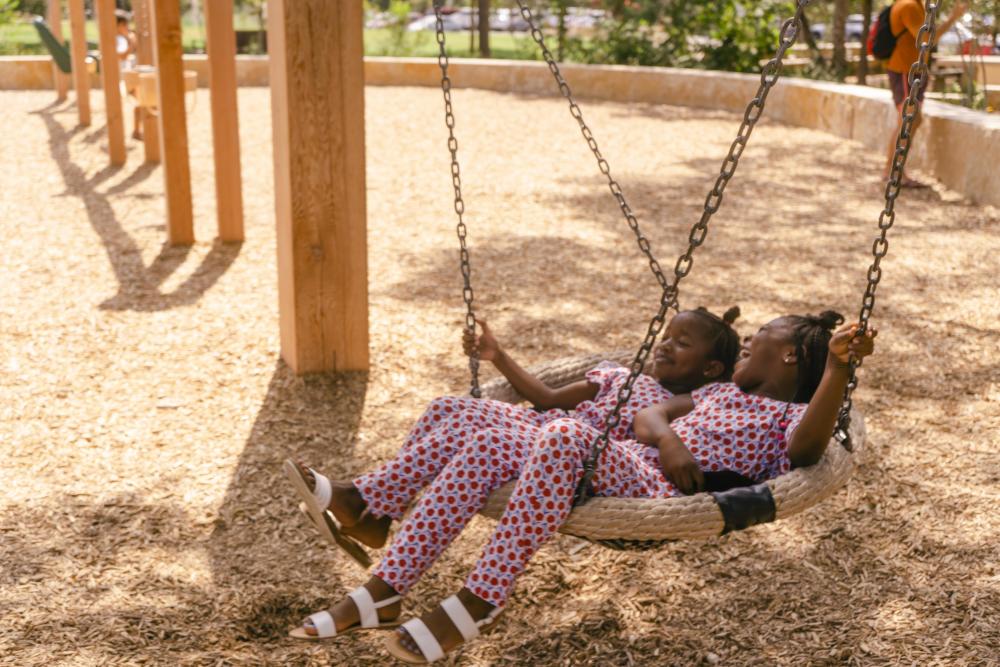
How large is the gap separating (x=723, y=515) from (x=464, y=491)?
59 centimetres

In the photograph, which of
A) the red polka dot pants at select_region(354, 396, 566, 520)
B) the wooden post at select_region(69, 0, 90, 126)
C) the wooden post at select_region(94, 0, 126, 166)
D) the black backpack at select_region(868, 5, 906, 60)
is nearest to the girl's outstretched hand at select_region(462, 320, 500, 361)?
the red polka dot pants at select_region(354, 396, 566, 520)

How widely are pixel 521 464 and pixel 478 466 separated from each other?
107 millimetres

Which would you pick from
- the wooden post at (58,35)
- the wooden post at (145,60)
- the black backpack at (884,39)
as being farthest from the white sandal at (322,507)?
the wooden post at (58,35)

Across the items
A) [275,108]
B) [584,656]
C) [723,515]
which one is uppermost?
[275,108]

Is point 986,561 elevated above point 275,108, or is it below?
below

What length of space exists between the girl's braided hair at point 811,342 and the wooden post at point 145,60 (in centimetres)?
732

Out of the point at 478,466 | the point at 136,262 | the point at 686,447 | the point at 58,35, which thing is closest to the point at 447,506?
the point at 478,466

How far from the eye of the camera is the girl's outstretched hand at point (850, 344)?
8.36ft

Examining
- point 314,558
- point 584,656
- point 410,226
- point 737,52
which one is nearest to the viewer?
point 584,656

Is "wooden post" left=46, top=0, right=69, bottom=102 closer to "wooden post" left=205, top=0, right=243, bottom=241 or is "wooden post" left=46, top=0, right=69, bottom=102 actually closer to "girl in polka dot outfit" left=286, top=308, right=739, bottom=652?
"wooden post" left=205, top=0, right=243, bottom=241

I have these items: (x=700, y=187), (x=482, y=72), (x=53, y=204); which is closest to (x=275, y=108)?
(x=53, y=204)

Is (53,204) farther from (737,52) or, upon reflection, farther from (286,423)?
(737,52)

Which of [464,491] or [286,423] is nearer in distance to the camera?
[464,491]

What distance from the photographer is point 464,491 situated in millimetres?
2615
